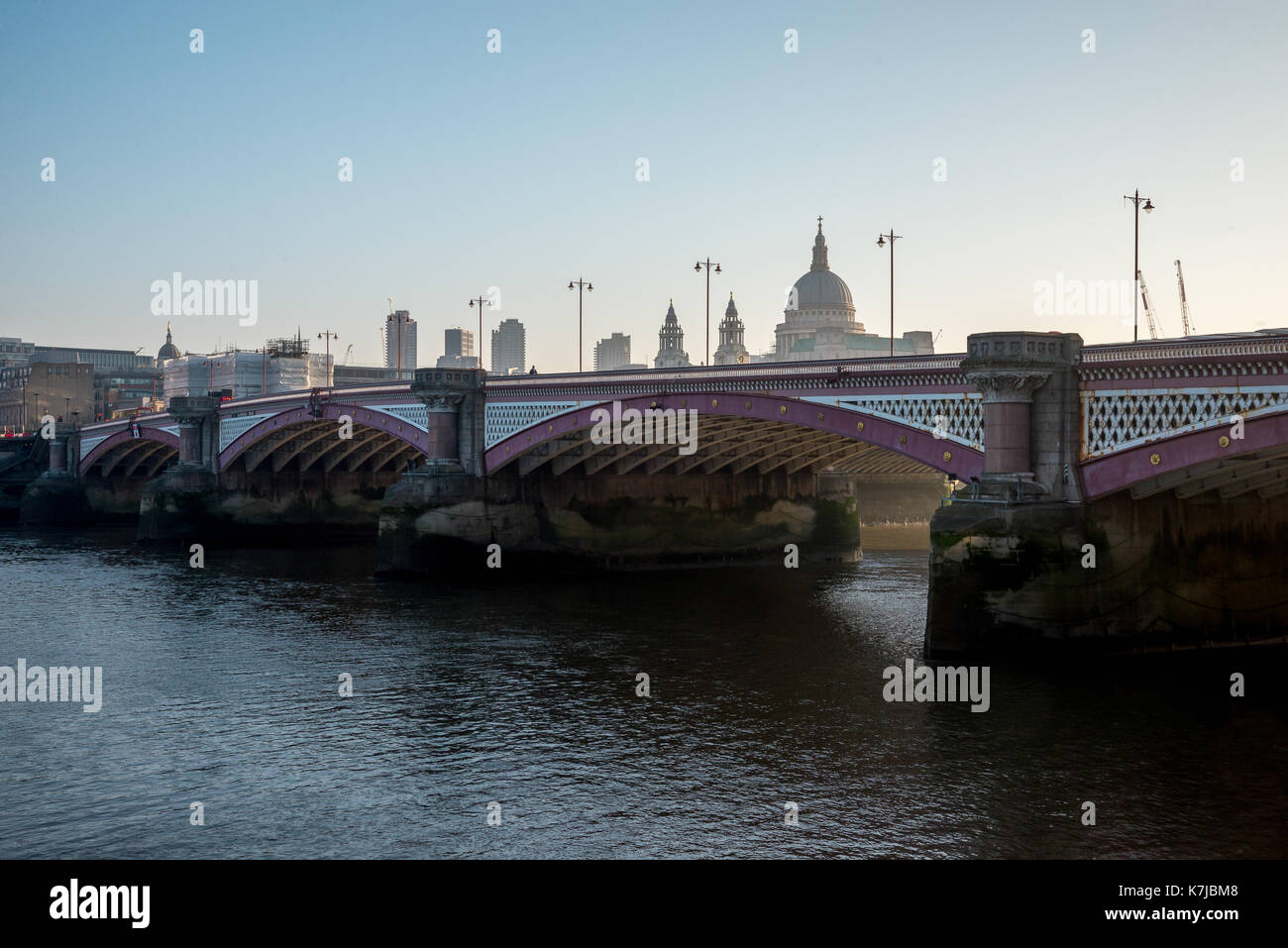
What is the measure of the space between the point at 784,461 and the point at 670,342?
10736 cm

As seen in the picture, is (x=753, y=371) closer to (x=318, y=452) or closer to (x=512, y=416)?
(x=512, y=416)

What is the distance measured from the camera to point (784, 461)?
192ft

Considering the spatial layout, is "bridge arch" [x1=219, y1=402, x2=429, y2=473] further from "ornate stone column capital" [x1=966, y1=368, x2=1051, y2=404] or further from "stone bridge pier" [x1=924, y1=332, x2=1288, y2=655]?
"stone bridge pier" [x1=924, y1=332, x2=1288, y2=655]

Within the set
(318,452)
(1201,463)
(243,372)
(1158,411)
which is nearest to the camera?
(1201,463)

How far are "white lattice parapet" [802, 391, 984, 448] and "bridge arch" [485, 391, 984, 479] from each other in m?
0.17

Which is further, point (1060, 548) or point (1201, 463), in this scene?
point (1060, 548)

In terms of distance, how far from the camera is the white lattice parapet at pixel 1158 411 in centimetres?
2706

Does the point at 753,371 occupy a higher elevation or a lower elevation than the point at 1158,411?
higher

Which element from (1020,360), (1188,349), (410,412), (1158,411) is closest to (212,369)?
(410,412)

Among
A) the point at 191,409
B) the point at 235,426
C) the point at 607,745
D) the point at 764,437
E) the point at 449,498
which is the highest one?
the point at 191,409

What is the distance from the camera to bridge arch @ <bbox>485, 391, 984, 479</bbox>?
3597 cm

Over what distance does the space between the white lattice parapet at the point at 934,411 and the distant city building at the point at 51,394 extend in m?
160
